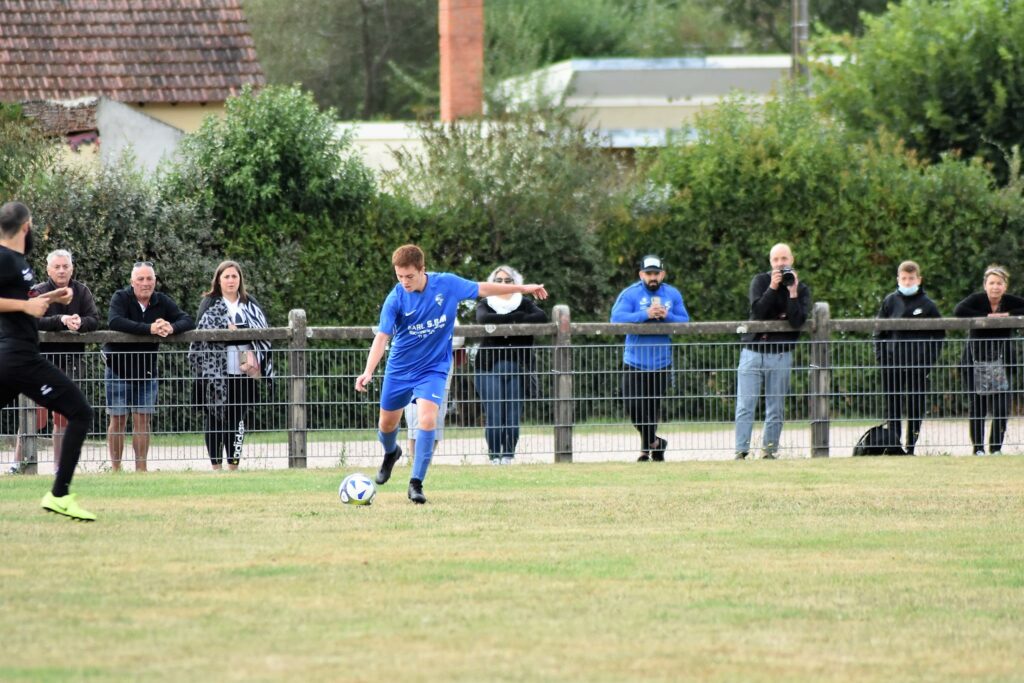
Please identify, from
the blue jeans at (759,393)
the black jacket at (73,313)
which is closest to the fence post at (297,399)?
the black jacket at (73,313)

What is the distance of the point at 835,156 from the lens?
73.2 feet

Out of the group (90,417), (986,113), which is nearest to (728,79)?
(986,113)

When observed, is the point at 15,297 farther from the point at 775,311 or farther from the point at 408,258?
the point at 775,311

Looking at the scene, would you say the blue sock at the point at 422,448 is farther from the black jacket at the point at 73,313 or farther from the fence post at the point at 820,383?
the fence post at the point at 820,383

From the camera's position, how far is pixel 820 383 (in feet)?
55.6

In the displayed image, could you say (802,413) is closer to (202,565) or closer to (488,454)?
(488,454)

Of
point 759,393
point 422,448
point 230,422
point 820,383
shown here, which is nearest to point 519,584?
point 422,448

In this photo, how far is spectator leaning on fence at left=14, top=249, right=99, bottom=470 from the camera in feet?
50.2

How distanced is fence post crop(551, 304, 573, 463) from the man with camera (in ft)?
5.53

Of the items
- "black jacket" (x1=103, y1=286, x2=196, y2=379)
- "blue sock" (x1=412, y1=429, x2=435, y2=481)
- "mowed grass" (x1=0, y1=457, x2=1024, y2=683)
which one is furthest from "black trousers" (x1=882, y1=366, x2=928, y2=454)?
"black jacket" (x1=103, y1=286, x2=196, y2=379)

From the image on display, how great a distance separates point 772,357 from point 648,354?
4.13ft

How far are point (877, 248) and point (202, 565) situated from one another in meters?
14.7

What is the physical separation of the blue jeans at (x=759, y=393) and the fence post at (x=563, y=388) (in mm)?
1685

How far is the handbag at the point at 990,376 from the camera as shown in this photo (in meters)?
16.9
